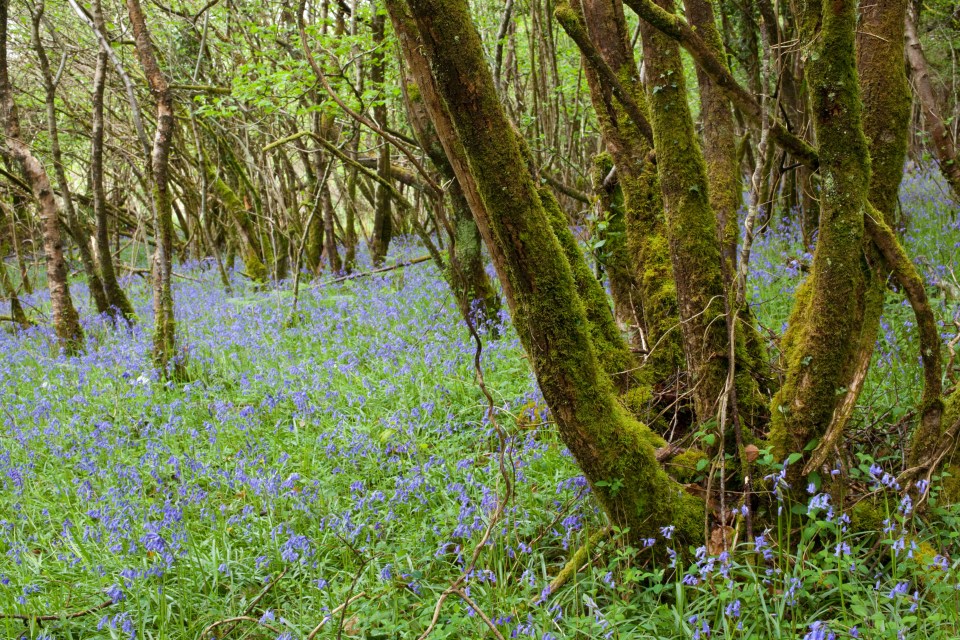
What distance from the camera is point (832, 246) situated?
2.46 metres

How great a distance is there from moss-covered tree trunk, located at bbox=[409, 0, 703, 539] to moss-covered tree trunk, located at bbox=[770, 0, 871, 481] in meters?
0.57

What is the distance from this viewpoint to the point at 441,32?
210cm

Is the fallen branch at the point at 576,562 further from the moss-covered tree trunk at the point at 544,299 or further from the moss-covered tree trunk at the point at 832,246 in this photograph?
the moss-covered tree trunk at the point at 832,246

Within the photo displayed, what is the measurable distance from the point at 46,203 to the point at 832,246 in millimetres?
8295

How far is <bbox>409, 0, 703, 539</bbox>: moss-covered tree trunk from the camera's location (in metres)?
2.15

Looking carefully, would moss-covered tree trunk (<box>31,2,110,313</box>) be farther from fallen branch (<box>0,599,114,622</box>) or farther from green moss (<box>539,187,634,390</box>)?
green moss (<box>539,187,634,390</box>)

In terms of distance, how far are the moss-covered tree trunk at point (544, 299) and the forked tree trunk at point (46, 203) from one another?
24.2 feet

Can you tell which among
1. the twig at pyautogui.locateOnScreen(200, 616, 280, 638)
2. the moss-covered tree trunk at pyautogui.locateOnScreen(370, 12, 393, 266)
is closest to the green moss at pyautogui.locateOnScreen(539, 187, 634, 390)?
the twig at pyautogui.locateOnScreen(200, 616, 280, 638)

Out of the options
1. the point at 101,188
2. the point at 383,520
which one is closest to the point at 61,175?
the point at 101,188

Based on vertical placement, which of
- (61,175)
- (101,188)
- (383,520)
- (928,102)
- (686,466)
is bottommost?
(383,520)

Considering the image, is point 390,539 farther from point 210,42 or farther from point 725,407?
point 210,42

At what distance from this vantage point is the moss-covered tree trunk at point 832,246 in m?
2.37

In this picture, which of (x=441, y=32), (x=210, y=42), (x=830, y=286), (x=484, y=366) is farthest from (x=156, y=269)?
(x=210, y=42)

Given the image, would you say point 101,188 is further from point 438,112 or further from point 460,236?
point 438,112
